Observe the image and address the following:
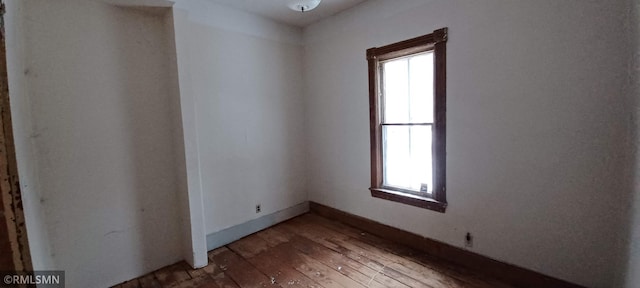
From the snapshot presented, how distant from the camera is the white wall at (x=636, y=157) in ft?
4.09

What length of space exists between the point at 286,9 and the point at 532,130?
2675 millimetres

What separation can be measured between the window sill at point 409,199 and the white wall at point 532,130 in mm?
78

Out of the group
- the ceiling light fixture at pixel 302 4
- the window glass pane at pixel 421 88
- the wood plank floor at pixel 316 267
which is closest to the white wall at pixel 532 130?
the window glass pane at pixel 421 88

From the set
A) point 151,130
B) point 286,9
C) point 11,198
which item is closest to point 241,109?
point 151,130

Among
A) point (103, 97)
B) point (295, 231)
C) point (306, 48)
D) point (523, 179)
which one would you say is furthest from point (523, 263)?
point (103, 97)

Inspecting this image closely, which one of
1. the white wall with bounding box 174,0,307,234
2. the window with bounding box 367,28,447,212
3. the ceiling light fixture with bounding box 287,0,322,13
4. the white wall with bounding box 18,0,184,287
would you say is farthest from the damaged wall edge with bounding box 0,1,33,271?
the window with bounding box 367,28,447,212

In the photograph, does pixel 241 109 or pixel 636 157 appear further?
pixel 241 109

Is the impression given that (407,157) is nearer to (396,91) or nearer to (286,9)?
(396,91)

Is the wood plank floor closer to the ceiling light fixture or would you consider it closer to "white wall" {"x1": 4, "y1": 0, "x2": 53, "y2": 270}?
"white wall" {"x1": 4, "y1": 0, "x2": 53, "y2": 270}

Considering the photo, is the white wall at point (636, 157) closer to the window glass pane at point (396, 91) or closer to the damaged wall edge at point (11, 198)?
the window glass pane at point (396, 91)

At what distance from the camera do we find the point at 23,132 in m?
1.69

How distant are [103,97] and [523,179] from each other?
346cm

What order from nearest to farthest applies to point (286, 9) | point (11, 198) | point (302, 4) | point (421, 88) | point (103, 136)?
point (11, 198) → point (103, 136) → point (302, 4) → point (421, 88) → point (286, 9)

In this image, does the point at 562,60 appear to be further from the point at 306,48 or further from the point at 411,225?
the point at 306,48
